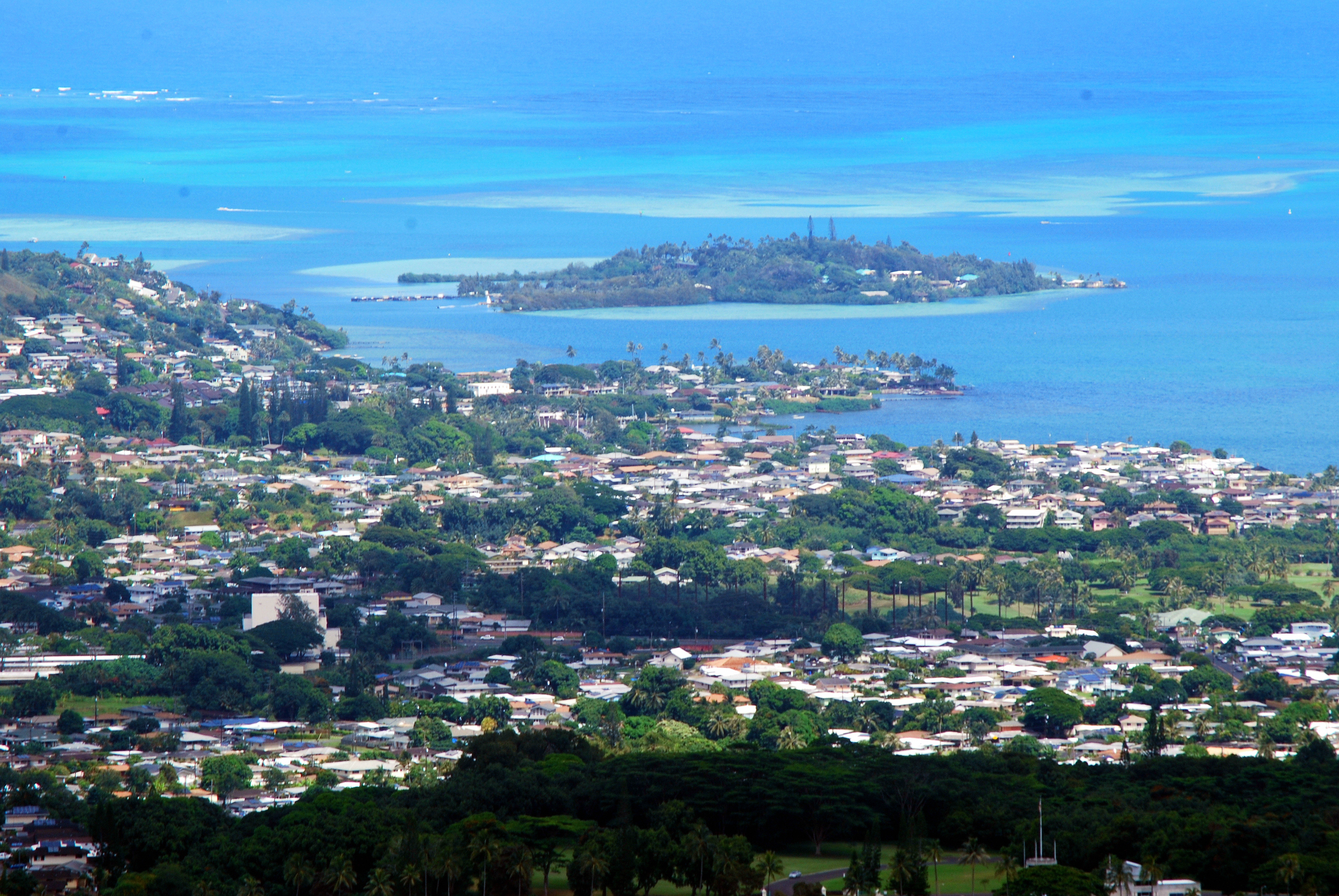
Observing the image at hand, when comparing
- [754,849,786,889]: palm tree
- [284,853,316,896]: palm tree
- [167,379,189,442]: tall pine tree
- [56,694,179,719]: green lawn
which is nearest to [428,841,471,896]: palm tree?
[284,853,316,896]: palm tree

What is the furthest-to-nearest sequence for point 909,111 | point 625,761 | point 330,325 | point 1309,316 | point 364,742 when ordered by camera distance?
point 909,111
point 1309,316
point 330,325
point 364,742
point 625,761

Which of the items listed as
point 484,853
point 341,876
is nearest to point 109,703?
point 341,876

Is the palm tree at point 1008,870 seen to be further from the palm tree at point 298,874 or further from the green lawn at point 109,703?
the green lawn at point 109,703

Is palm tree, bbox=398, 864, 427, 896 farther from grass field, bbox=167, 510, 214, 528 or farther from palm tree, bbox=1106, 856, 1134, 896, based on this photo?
grass field, bbox=167, 510, 214, 528

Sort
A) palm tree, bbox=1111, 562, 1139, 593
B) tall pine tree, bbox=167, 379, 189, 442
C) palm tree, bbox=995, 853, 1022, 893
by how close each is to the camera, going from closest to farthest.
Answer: palm tree, bbox=995, 853, 1022, 893, palm tree, bbox=1111, 562, 1139, 593, tall pine tree, bbox=167, 379, 189, 442

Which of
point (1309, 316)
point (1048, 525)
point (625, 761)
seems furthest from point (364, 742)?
point (1309, 316)

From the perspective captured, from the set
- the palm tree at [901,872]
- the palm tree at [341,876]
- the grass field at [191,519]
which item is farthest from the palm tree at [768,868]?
the grass field at [191,519]

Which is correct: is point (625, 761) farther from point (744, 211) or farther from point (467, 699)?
point (744, 211)
